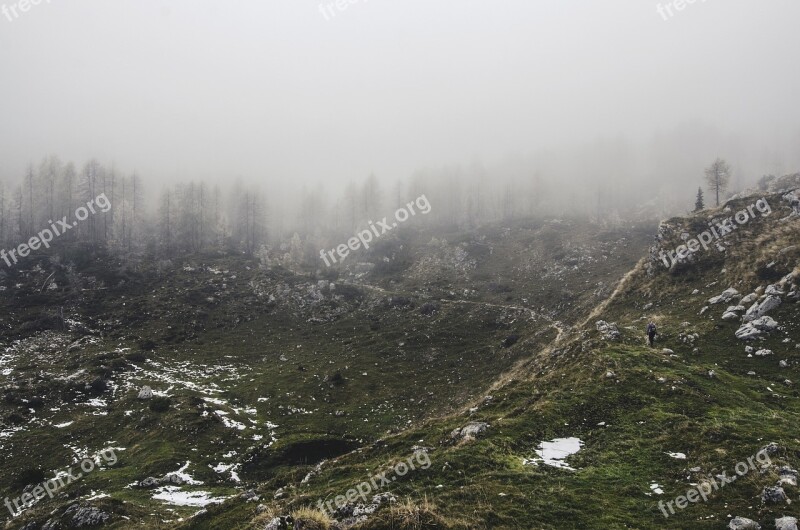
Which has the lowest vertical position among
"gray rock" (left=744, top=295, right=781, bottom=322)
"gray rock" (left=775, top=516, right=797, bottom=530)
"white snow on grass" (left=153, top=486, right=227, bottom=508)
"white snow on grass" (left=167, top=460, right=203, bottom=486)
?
"gray rock" (left=775, top=516, right=797, bottom=530)

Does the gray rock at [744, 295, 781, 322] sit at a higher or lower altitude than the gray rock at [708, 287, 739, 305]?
lower

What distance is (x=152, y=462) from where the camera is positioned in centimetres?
3688

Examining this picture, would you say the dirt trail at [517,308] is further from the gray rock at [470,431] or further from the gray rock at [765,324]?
the gray rock at [470,431]

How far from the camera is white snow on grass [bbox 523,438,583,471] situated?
17250 millimetres
